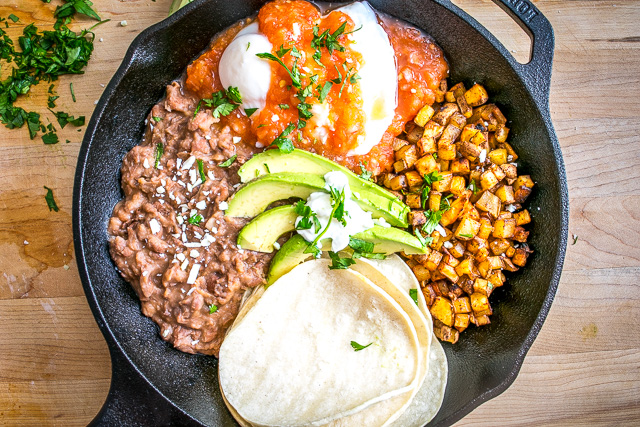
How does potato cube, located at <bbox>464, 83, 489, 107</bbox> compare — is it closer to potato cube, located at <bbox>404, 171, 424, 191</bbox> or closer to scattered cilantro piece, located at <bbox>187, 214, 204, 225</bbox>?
potato cube, located at <bbox>404, 171, 424, 191</bbox>

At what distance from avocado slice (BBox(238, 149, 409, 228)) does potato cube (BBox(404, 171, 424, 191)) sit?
8.9 inches

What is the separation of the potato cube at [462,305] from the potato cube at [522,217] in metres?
0.48

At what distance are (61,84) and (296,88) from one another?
1.34 meters

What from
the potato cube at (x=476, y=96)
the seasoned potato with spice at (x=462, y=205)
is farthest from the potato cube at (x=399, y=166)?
the potato cube at (x=476, y=96)

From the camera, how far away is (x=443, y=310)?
2492mm

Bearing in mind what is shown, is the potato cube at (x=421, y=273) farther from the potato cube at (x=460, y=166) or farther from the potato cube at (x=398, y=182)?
the potato cube at (x=460, y=166)

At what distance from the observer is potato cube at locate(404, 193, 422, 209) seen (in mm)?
2455

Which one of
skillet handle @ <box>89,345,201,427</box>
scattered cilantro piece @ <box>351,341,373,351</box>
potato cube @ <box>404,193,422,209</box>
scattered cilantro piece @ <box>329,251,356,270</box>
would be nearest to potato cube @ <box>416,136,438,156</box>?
potato cube @ <box>404,193,422,209</box>

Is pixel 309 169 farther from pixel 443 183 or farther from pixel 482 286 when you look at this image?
pixel 482 286

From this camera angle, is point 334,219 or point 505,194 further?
point 505,194

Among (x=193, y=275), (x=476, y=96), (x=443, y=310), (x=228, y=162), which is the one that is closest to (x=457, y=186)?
(x=476, y=96)

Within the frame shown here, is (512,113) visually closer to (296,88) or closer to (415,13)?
(415,13)

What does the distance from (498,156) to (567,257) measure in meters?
0.74

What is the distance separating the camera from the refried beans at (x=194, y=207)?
7.63 ft
